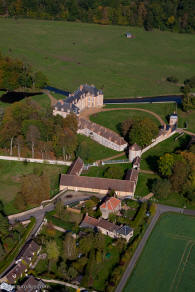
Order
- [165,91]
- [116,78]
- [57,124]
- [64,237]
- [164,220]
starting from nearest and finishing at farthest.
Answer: [64,237], [164,220], [57,124], [165,91], [116,78]

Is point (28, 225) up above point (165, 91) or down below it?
below

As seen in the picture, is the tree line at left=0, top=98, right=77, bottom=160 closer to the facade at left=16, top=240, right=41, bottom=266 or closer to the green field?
the green field

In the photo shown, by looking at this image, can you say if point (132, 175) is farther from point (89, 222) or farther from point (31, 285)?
point (31, 285)

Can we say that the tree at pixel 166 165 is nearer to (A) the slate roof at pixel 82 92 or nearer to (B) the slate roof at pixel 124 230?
(B) the slate roof at pixel 124 230

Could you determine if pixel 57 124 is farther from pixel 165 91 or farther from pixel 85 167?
pixel 165 91

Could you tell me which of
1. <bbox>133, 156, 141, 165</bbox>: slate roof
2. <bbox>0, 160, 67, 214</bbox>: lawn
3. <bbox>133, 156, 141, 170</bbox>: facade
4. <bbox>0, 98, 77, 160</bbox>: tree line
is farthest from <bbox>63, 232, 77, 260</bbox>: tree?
<bbox>0, 98, 77, 160</bbox>: tree line

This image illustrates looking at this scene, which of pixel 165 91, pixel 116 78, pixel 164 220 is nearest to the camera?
pixel 164 220

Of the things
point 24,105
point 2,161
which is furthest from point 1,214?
point 24,105
